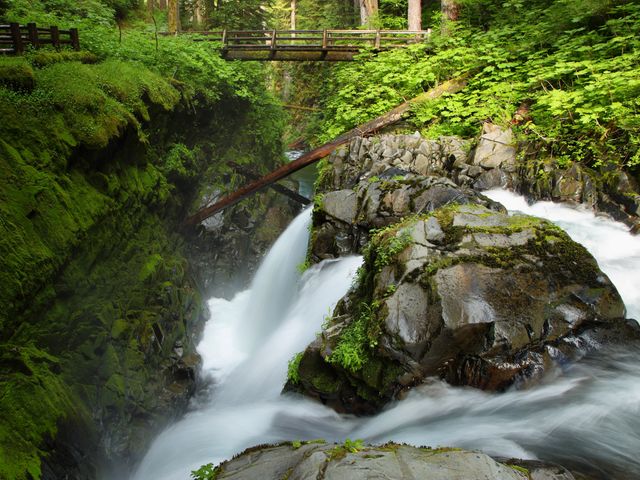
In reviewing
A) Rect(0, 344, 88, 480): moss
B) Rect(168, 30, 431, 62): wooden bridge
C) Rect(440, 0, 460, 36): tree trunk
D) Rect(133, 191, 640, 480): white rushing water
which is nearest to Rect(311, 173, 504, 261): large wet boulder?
Rect(133, 191, 640, 480): white rushing water

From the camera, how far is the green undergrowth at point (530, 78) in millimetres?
8156

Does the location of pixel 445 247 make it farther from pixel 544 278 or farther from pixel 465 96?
pixel 465 96

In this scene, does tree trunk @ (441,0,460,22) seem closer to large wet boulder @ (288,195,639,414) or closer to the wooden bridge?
the wooden bridge

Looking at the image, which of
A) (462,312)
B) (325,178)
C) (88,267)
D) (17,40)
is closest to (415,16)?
(325,178)

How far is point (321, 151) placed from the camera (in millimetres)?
10742

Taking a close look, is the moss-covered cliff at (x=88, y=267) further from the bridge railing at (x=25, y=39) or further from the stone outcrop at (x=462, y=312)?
the stone outcrop at (x=462, y=312)

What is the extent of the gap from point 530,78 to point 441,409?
8.58 meters

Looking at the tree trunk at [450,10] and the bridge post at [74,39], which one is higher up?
the tree trunk at [450,10]

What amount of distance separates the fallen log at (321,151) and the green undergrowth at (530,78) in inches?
13.2

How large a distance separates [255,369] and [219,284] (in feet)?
15.2

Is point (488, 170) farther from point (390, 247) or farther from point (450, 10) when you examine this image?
point (450, 10)

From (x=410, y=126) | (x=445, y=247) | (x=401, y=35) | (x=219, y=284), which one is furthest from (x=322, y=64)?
(x=445, y=247)

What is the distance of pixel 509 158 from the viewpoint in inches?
359

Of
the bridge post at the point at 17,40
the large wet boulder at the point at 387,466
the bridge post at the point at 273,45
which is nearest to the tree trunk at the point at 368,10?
the bridge post at the point at 273,45
